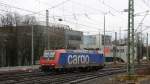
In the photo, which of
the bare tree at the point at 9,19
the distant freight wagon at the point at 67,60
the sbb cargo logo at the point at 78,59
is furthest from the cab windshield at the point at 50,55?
the bare tree at the point at 9,19

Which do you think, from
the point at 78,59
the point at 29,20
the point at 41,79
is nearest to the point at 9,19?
the point at 29,20

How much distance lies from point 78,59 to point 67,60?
2.63 metres

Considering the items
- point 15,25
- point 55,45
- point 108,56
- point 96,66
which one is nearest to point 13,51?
point 15,25

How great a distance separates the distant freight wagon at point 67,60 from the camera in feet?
138

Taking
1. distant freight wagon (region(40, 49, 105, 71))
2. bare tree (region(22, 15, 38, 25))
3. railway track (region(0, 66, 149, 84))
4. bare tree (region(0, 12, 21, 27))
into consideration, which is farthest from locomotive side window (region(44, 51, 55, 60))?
bare tree (region(22, 15, 38, 25))

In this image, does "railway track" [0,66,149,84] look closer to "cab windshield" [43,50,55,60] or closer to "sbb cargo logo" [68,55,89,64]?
"cab windshield" [43,50,55,60]

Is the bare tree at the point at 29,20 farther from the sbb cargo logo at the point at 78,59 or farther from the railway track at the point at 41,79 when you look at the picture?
the railway track at the point at 41,79

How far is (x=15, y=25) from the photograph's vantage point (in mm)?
80625

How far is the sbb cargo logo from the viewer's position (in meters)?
44.0

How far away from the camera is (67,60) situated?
43156 millimetres

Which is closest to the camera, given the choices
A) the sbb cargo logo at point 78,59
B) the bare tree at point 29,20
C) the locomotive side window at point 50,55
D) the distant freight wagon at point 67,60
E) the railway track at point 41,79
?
the railway track at point 41,79

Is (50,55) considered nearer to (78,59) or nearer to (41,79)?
(78,59)

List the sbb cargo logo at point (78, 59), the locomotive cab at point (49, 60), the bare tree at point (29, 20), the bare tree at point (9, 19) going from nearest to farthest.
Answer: the locomotive cab at point (49, 60) < the sbb cargo logo at point (78, 59) < the bare tree at point (9, 19) < the bare tree at point (29, 20)

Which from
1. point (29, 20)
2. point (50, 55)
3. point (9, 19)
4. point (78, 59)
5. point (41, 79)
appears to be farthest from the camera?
point (29, 20)
